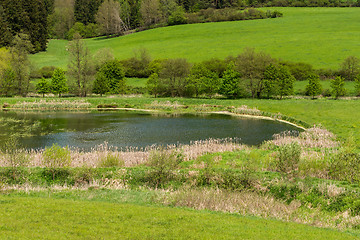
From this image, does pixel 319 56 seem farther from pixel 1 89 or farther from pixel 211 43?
pixel 1 89

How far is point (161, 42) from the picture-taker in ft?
416

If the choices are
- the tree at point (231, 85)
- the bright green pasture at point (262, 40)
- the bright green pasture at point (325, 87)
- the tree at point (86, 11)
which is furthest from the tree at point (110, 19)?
the bright green pasture at point (325, 87)

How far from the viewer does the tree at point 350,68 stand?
80188 mm

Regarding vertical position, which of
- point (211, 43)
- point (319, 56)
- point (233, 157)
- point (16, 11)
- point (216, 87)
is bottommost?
point (233, 157)

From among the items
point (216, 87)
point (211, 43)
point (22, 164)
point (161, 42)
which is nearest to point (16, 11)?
point (161, 42)

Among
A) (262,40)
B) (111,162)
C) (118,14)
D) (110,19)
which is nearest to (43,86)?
(111,162)

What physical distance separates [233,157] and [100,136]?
1772 centimetres

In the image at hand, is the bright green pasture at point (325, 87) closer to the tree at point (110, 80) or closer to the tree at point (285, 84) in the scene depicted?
the tree at point (285, 84)

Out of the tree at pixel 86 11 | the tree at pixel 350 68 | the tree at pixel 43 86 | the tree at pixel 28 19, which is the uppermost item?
the tree at pixel 86 11

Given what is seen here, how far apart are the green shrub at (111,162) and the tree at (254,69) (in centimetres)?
5434

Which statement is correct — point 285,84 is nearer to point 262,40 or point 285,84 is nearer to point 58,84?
point 262,40

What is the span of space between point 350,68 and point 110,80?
204 feet

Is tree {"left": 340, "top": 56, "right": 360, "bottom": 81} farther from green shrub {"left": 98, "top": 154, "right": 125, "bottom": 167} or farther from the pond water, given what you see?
green shrub {"left": 98, "top": 154, "right": 125, "bottom": 167}

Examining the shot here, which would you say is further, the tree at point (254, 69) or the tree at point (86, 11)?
the tree at point (86, 11)
